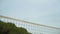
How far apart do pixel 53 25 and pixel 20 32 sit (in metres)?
2.02

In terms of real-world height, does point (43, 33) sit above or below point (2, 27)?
below

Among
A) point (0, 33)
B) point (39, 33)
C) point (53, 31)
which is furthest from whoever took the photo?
point (53, 31)

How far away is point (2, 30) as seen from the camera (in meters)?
0.83

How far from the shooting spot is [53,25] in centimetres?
277

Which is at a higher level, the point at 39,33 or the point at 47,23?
the point at 47,23

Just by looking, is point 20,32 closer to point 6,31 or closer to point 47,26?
point 6,31

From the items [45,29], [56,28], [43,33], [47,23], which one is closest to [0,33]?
[43,33]

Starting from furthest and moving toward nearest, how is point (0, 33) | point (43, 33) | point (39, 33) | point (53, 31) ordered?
1. point (53, 31)
2. point (43, 33)
3. point (39, 33)
4. point (0, 33)

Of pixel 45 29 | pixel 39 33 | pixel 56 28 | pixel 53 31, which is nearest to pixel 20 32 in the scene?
pixel 39 33

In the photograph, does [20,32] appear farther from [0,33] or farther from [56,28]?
[56,28]

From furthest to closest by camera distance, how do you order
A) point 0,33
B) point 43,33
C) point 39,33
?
1. point 43,33
2. point 39,33
3. point 0,33

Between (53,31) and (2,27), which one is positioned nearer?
(2,27)

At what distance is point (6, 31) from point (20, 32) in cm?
11

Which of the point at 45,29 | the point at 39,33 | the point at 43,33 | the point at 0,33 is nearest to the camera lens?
the point at 0,33
